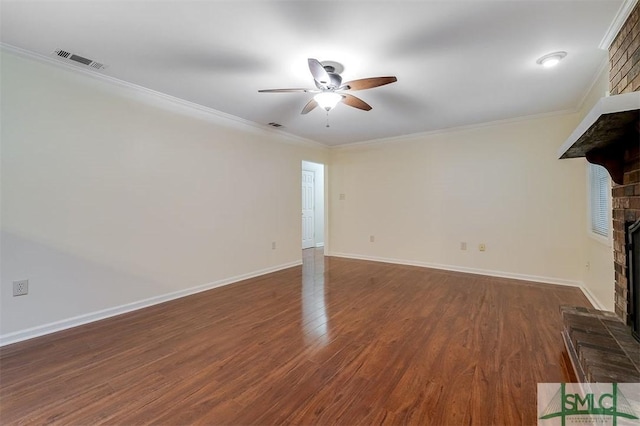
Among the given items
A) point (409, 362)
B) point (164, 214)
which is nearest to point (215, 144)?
point (164, 214)

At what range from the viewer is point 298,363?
2.06 meters

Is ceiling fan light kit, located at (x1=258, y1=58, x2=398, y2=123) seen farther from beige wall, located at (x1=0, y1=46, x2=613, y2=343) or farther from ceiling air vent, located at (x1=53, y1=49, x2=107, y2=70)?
beige wall, located at (x1=0, y1=46, x2=613, y2=343)

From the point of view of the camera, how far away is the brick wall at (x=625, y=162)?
1776 mm

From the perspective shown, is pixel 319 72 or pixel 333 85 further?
pixel 333 85

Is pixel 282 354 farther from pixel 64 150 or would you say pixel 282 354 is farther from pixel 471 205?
pixel 471 205

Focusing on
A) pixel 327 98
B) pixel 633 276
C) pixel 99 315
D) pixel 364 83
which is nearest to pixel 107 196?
pixel 99 315

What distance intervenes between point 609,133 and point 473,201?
3064 millimetres

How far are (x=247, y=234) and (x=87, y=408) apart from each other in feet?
9.52

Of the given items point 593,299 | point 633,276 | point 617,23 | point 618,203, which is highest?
point 617,23

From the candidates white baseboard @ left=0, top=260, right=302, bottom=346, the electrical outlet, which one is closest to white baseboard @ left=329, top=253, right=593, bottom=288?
white baseboard @ left=0, top=260, right=302, bottom=346

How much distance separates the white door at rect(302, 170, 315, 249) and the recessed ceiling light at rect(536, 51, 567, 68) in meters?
5.14

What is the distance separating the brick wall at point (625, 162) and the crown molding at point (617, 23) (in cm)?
2

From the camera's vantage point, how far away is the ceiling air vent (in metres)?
2.41

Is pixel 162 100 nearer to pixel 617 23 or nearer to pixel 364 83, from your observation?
pixel 364 83
